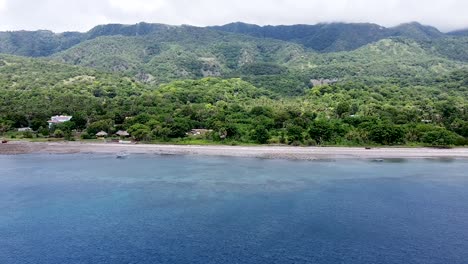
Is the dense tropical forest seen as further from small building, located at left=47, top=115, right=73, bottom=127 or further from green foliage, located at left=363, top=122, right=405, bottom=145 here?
small building, located at left=47, top=115, right=73, bottom=127

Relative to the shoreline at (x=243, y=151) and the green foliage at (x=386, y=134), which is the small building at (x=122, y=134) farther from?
the green foliage at (x=386, y=134)

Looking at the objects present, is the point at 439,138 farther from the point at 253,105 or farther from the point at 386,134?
the point at 253,105

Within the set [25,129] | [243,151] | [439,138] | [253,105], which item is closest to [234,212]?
[243,151]

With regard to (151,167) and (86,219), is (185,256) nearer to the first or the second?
(86,219)

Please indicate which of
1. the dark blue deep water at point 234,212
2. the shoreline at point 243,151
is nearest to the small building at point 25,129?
the shoreline at point 243,151

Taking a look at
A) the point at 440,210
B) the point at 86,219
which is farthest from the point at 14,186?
the point at 440,210

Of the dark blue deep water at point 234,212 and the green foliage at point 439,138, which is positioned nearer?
the dark blue deep water at point 234,212
